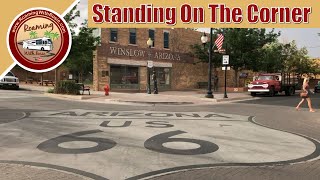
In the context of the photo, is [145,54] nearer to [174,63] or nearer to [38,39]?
[174,63]

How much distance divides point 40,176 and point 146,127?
17.1ft

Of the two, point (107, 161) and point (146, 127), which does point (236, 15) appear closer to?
point (146, 127)

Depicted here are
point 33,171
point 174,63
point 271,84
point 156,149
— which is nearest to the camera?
point 33,171

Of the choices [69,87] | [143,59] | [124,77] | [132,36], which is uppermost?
[132,36]

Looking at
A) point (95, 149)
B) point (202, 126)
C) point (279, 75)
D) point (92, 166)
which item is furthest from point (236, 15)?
point (279, 75)

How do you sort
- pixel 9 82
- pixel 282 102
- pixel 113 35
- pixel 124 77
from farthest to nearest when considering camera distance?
pixel 124 77, pixel 9 82, pixel 113 35, pixel 282 102

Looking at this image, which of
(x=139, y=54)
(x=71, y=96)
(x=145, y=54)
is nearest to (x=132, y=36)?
(x=139, y=54)

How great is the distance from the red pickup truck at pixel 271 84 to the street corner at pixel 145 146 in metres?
18.8

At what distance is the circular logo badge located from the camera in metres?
4.65

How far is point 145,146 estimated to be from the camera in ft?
25.8

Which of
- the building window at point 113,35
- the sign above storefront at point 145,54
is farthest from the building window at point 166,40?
the building window at point 113,35

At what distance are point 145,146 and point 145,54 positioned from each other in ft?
86.7

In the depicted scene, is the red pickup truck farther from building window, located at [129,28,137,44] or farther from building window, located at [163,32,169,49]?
building window, located at [129,28,137,44]

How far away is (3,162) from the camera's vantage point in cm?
639
